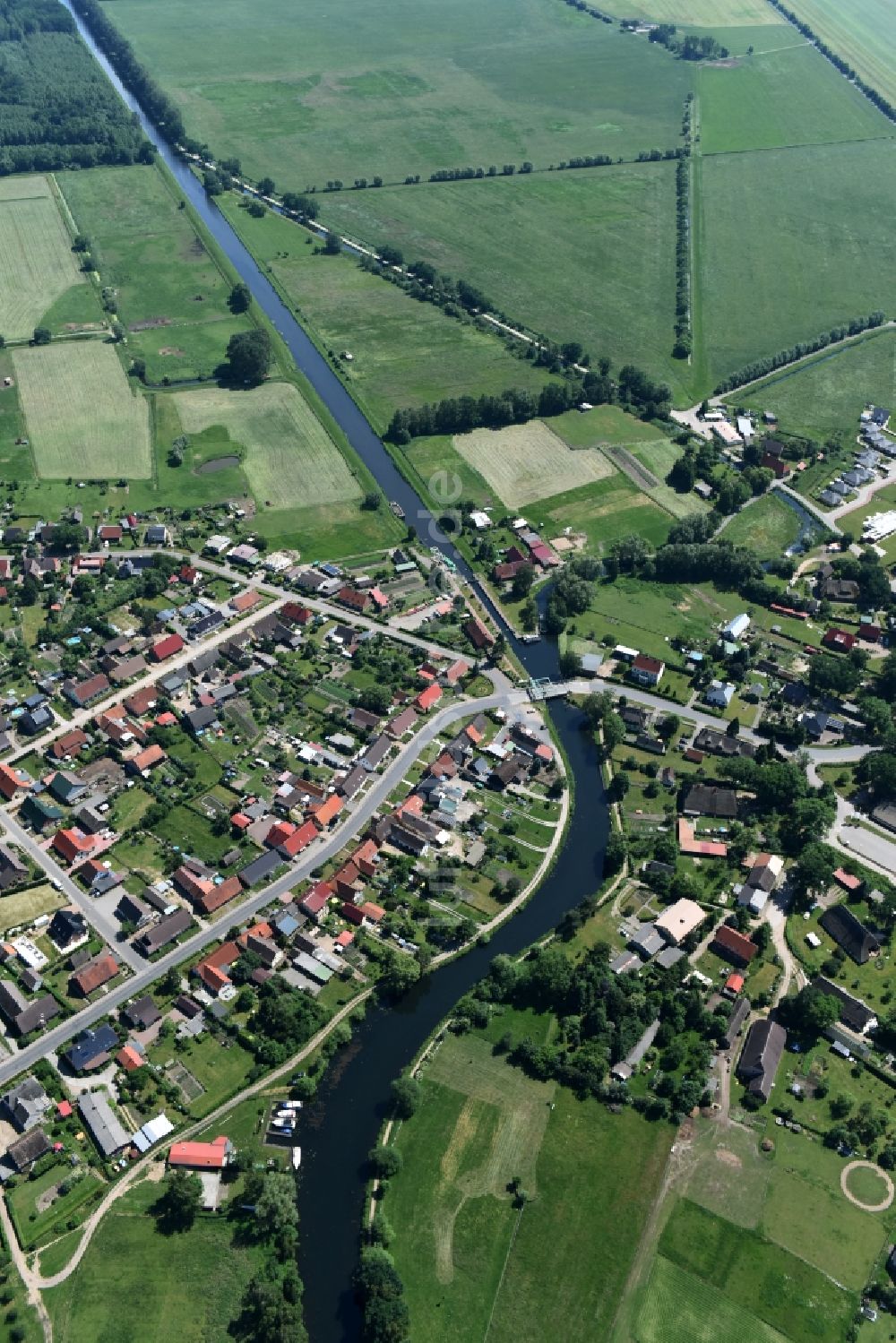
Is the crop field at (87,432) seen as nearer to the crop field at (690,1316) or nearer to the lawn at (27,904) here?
the lawn at (27,904)

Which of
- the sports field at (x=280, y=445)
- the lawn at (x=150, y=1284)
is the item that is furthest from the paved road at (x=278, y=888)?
the sports field at (x=280, y=445)

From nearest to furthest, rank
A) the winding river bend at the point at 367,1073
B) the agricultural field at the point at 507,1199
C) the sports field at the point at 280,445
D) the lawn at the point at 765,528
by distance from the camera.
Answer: the agricultural field at the point at 507,1199
the winding river bend at the point at 367,1073
the lawn at the point at 765,528
the sports field at the point at 280,445

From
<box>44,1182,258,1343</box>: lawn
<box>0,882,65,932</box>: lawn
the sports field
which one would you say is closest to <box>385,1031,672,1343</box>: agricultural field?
<box>44,1182,258,1343</box>: lawn

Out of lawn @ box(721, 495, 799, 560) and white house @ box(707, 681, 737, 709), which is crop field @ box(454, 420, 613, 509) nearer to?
lawn @ box(721, 495, 799, 560)

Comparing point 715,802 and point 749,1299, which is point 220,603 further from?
point 749,1299

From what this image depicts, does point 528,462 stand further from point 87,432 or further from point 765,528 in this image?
point 87,432

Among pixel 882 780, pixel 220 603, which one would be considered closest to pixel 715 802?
pixel 882 780

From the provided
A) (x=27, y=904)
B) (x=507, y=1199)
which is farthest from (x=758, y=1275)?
(x=27, y=904)

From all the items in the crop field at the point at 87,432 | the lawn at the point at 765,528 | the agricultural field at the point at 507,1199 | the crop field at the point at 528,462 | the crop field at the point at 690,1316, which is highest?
the crop field at the point at 87,432
